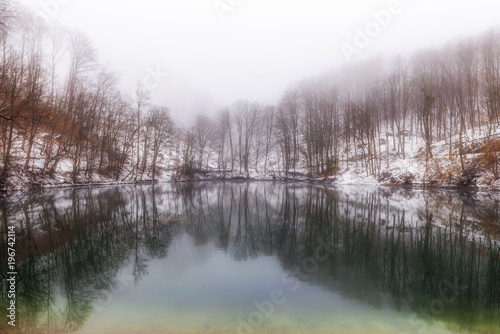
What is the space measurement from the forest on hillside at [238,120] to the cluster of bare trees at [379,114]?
335 mm

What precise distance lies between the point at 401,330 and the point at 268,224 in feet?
27.2

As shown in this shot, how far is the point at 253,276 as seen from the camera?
6.22 metres

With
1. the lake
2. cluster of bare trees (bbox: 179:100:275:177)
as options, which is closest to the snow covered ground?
cluster of bare trees (bbox: 179:100:275:177)

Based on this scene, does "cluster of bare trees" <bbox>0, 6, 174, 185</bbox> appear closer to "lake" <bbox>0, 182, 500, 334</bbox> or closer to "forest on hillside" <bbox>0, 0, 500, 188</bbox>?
"forest on hillside" <bbox>0, 0, 500, 188</bbox>

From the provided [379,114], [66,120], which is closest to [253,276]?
[66,120]

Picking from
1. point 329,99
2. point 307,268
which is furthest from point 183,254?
point 329,99

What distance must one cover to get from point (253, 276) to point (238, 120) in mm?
62426

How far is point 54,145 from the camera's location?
3122cm

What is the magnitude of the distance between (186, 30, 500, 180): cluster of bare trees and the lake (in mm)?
27705

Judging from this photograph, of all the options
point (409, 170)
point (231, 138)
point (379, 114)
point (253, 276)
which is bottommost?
point (253, 276)

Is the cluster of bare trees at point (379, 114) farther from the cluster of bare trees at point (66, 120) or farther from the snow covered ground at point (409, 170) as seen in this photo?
the cluster of bare trees at point (66, 120)

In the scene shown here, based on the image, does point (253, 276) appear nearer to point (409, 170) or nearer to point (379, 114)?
point (409, 170)

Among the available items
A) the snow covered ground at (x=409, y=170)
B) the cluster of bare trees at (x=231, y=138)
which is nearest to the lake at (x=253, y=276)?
the snow covered ground at (x=409, y=170)

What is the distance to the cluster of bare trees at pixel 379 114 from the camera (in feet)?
119
